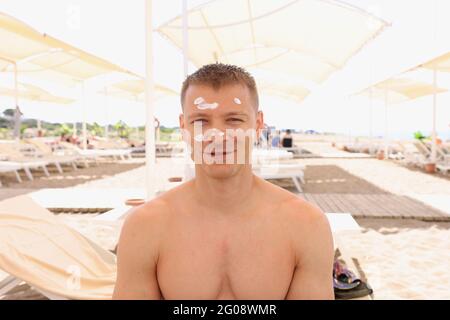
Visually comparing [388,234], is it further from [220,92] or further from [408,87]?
[408,87]

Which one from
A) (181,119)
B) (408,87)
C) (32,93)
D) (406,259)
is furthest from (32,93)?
(181,119)

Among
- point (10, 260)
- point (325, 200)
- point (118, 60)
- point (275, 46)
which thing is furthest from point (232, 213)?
point (275, 46)

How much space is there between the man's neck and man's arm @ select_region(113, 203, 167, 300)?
0.61 ft

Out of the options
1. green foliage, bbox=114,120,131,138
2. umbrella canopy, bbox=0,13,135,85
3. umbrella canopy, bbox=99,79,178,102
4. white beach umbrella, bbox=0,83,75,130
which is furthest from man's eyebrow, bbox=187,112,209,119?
green foliage, bbox=114,120,131,138

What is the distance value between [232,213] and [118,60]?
785 centimetres

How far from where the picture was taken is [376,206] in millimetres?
6375

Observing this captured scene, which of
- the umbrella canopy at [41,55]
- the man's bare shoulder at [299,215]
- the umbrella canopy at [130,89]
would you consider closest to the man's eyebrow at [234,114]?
the man's bare shoulder at [299,215]

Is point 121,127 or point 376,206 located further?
point 121,127

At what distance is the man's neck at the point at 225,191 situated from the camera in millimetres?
1253

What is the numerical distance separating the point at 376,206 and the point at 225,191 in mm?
5764

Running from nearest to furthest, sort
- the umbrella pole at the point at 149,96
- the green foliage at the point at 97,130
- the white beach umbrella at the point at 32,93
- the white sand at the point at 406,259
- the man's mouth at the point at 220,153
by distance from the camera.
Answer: the man's mouth at the point at 220,153 < the white sand at the point at 406,259 < the umbrella pole at the point at 149,96 < the white beach umbrella at the point at 32,93 < the green foliage at the point at 97,130

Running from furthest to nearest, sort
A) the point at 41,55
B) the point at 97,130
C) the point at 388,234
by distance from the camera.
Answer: the point at 97,130, the point at 41,55, the point at 388,234

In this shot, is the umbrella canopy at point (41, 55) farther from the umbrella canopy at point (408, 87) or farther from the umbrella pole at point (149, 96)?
the umbrella canopy at point (408, 87)

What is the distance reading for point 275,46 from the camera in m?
11.1
